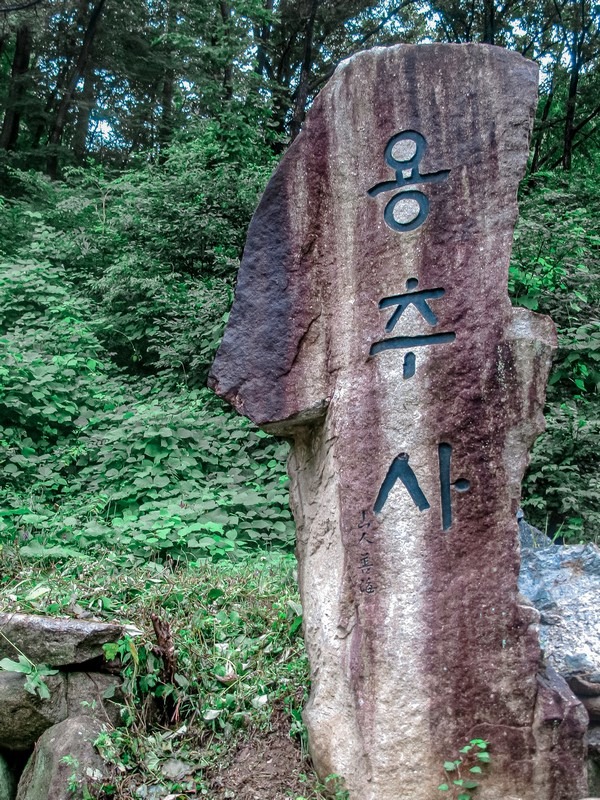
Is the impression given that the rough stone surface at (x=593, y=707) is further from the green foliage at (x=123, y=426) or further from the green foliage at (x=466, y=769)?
the green foliage at (x=123, y=426)

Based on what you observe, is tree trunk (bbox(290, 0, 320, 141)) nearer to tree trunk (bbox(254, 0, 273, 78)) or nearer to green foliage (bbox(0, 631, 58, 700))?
tree trunk (bbox(254, 0, 273, 78))

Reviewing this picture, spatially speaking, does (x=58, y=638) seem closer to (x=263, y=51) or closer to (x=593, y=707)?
(x=593, y=707)

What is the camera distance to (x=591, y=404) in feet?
18.9

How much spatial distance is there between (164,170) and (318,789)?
822cm

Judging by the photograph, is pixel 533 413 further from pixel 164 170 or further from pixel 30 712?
pixel 164 170

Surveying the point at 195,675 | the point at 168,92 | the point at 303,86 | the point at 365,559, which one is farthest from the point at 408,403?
the point at 168,92

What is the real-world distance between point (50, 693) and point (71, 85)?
10.9 meters

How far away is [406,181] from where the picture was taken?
113 inches

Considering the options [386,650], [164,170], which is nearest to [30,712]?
[386,650]

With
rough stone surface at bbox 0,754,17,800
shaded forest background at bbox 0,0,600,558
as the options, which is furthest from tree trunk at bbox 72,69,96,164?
rough stone surface at bbox 0,754,17,800

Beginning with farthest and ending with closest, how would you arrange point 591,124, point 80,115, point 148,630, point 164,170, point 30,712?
point 80,115
point 591,124
point 164,170
point 148,630
point 30,712

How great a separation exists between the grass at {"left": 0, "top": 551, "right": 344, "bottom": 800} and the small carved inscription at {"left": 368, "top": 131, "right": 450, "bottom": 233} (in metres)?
1.88

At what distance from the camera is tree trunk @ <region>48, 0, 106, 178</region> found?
38.8ft

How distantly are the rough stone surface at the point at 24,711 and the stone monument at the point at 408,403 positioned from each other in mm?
1070
